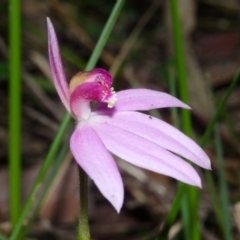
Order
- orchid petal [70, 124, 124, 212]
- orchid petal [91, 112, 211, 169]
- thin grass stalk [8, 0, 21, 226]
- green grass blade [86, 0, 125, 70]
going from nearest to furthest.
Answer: orchid petal [70, 124, 124, 212], orchid petal [91, 112, 211, 169], green grass blade [86, 0, 125, 70], thin grass stalk [8, 0, 21, 226]

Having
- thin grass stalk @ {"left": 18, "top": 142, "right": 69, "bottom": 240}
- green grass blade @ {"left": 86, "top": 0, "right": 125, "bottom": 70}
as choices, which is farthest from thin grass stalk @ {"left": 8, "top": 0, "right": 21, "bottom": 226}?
green grass blade @ {"left": 86, "top": 0, "right": 125, "bottom": 70}

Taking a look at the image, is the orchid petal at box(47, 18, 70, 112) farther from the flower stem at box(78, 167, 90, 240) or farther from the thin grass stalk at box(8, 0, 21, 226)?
the thin grass stalk at box(8, 0, 21, 226)

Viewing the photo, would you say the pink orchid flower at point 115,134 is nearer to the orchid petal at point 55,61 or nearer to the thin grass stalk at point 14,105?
the orchid petal at point 55,61

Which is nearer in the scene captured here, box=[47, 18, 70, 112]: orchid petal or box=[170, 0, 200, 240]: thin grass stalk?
box=[47, 18, 70, 112]: orchid petal

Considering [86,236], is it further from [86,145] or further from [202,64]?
[202,64]

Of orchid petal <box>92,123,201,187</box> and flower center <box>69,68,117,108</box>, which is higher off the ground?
flower center <box>69,68,117,108</box>

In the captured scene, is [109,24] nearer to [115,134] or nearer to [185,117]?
[185,117]

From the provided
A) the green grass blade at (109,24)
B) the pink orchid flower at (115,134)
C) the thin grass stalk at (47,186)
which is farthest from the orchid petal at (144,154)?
the thin grass stalk at (47,186)
